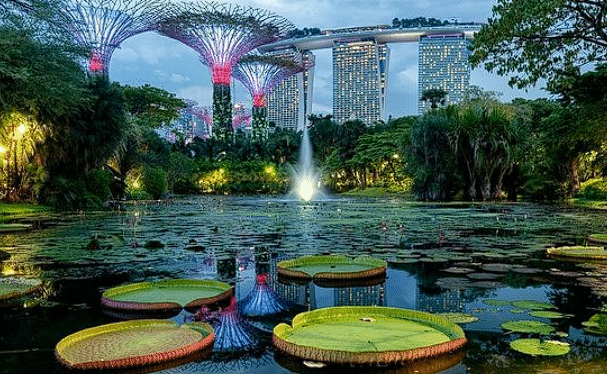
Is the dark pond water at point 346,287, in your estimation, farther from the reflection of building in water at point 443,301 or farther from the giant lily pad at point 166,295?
the giant lily pad at point 166,295

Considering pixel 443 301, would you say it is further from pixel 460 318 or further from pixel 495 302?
pixel 460 318

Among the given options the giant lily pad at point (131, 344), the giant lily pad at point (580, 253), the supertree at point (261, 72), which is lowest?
the giant lily pad at point (131, 344)

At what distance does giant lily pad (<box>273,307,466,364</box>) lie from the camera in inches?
148

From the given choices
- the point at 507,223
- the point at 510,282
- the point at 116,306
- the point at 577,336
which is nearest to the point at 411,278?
the point at 510,282

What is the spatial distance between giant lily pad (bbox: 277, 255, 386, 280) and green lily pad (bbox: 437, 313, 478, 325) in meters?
2.05

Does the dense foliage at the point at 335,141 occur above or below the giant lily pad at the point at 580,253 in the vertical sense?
above

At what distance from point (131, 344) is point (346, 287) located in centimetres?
313

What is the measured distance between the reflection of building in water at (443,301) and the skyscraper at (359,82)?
458 feet

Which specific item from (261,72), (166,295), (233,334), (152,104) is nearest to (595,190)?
(166,295)

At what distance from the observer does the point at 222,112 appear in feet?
224

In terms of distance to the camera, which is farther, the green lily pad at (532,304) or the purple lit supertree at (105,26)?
the purple lit supertree at (105,26)

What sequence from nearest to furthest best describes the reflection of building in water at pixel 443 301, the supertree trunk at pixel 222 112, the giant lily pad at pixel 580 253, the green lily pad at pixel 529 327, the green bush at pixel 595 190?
the green lily pad at pixel 529 327, the reflection of building in water at pixel 443 301, the giant lily pad at pixel 580 253, the green bush at pixel 595 190, the supertree trunk at pixel 222 112

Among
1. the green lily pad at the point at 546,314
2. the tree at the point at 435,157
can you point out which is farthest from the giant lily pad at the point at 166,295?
the tree at the point at 435,157

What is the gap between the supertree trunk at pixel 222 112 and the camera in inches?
2502
